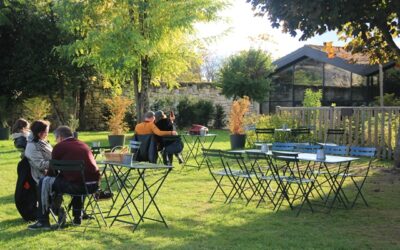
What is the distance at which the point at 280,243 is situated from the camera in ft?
17.7

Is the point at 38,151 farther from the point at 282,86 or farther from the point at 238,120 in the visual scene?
the point at 282,86

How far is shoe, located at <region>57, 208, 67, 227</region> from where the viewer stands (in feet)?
19.7

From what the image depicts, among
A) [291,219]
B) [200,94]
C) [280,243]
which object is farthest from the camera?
[200,94]

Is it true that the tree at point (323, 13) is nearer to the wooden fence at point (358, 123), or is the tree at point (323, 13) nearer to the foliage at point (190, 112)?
the wooden fence at point (358, 123)

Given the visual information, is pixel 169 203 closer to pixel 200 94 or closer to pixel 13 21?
pixel 13 21

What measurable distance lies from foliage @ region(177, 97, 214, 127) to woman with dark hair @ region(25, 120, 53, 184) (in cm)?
1879

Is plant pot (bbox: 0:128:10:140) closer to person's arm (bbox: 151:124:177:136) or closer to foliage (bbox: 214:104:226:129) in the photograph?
foliage (bbox: 214:104:226:129)

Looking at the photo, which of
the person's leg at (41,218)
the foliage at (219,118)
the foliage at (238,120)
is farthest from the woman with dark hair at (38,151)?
the foliage at (219,118)

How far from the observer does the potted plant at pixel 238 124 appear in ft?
50.7

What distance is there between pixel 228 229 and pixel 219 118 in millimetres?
20301

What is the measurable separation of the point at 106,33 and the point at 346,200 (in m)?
10.0

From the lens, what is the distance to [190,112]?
987 inches

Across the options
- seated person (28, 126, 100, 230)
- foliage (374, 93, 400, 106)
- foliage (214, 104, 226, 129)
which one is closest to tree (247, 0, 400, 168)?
seated person (28, 126, 100, 230)

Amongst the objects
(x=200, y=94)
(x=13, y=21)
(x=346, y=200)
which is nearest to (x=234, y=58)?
(x=200, y=94)
